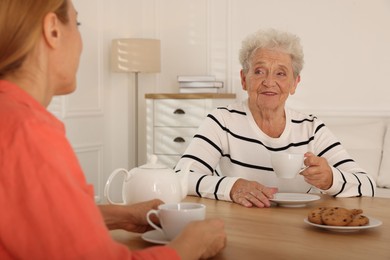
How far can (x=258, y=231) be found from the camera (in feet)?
4.91

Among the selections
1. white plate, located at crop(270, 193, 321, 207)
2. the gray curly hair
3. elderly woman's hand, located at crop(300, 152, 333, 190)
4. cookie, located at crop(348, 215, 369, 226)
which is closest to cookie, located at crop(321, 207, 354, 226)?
cookie, located at crop(348, 215, 369, 226)

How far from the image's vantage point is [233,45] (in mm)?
5035

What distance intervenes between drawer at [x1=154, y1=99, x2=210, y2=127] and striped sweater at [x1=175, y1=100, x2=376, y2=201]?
7.01ft

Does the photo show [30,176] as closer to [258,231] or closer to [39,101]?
[39,101]

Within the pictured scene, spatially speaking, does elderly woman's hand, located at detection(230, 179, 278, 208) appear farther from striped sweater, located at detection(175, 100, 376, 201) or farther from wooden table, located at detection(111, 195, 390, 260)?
striped sweater, located at detection(175, 100, 376, 201)

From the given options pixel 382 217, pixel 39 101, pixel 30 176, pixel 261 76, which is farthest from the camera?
pixel 261 76

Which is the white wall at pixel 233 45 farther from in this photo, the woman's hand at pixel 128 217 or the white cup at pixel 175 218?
the white cup at pixel 175 218

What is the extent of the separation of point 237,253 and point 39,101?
0.51 m

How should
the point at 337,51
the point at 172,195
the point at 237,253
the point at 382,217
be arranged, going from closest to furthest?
the point at 237,253 < the point at 172,195 < the point at 382,217 < the point at 337,51

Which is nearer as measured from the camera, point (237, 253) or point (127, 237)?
point (237, 253)

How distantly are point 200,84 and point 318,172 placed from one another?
288 cm

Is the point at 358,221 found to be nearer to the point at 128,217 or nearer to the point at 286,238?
the point at 286,238

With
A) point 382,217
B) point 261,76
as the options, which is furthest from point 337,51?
point 382,217

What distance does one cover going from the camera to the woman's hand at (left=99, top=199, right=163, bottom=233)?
1438mm
